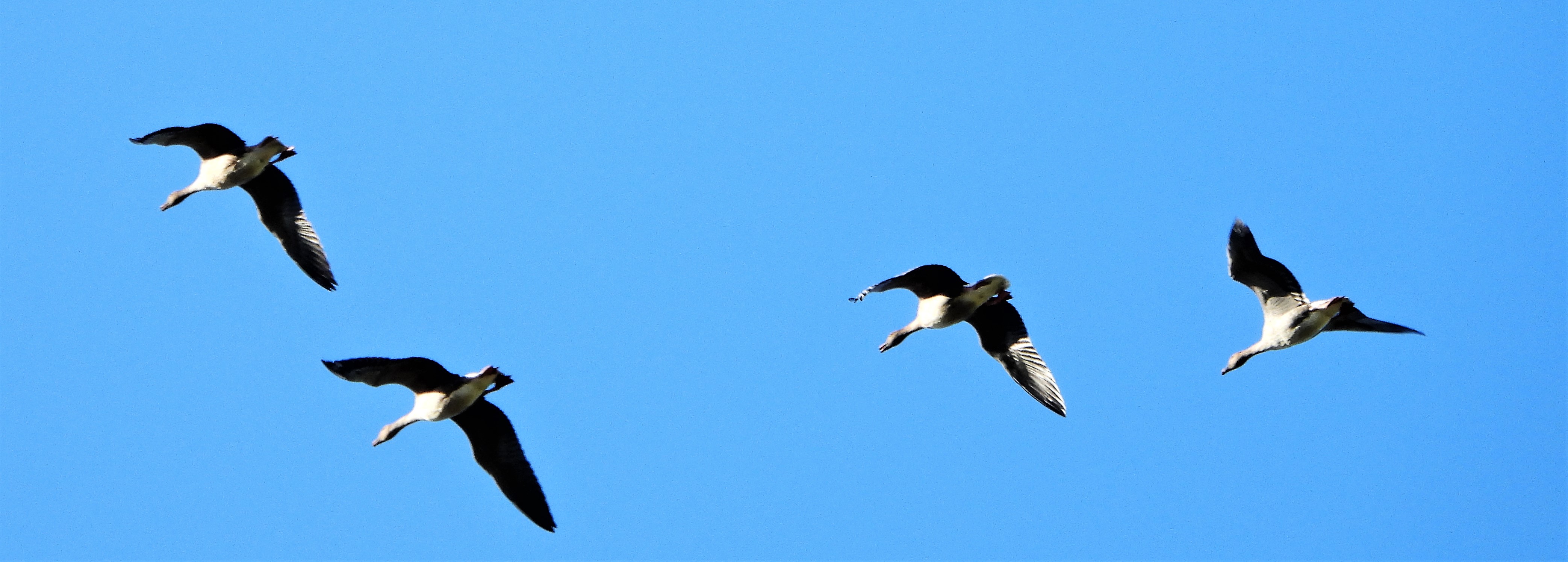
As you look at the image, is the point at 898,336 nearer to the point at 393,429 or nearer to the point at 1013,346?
the point at 1013,346

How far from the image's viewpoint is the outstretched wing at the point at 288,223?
19.4 m

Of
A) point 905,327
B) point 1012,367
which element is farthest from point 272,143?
point 1012,367

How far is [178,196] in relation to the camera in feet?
64.5

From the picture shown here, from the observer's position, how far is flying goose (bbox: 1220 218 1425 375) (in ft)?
57.5

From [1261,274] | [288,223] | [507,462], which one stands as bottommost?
[507,462]

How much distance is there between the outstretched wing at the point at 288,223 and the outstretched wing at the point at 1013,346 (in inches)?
338

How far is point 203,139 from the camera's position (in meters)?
18.3

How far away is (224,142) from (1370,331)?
14347 millimetres

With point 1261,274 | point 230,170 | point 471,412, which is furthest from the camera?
point 230,170

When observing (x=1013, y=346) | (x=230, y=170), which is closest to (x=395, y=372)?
(x=230, y=170)

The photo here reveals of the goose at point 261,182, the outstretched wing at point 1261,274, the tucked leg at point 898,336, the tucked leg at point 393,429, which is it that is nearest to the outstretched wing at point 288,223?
the goose at point 261,182

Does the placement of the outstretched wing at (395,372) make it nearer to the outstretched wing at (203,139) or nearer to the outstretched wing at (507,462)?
the outstretched wing at (507,462)

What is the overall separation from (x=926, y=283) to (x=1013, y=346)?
1.97 meters

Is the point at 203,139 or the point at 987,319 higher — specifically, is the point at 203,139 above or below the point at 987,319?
above
